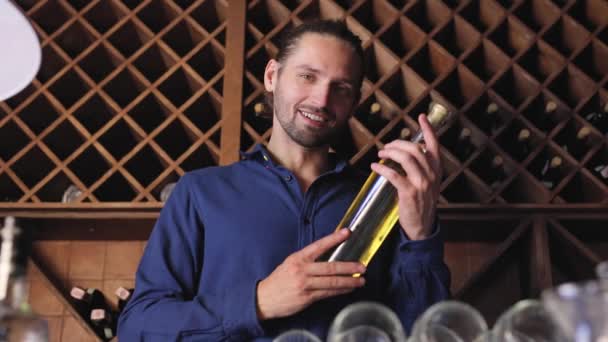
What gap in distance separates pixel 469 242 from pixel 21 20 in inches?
46.0

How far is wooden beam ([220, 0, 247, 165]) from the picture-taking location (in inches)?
60.6

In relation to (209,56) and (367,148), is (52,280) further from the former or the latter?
(367,148)

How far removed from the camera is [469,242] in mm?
1650

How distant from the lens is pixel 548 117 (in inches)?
63.1

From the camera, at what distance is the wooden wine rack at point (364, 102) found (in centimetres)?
151

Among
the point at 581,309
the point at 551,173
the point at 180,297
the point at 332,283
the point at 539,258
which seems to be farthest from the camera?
the point at 551,173

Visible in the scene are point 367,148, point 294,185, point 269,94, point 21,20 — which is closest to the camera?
point 21,20

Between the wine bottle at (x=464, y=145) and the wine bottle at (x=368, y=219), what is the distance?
0.78 meters

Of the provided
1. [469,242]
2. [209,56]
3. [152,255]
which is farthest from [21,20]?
[469,242]

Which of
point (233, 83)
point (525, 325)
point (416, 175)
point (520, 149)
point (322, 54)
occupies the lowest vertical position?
point (525, 325)

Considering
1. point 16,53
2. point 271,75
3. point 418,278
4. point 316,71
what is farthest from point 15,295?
point 271,75

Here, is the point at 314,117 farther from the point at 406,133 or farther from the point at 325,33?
the point at 406,133

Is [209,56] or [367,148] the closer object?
[367,148]

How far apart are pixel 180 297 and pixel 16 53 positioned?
0.36 meters
